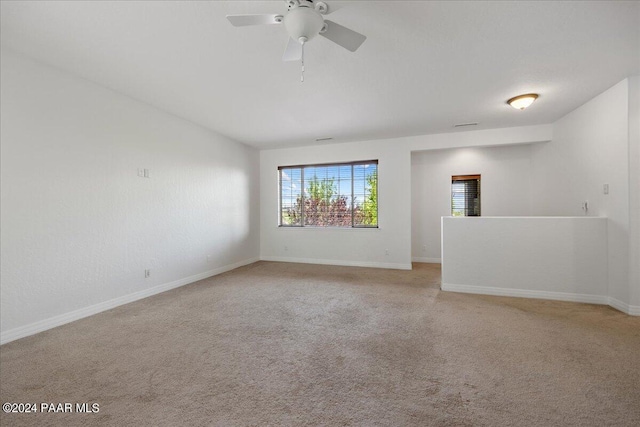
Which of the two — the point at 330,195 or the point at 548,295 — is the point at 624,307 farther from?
the point at 330,195

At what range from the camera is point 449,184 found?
6254 millimetres

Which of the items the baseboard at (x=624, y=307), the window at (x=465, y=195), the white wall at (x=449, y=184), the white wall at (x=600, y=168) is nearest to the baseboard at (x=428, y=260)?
the white wall at (x=449, y=184)

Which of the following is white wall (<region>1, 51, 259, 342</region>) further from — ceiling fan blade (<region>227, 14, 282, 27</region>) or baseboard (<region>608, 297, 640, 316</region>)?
baseboard (<region>608, 297, 640, 316</region>)

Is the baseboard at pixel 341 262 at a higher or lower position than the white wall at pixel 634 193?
lower

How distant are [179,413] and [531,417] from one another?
207 cm

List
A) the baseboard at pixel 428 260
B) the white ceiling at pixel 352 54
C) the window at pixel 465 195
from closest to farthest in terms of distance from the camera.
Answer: the white ceiling at pixel 352 54 < the window at pixel 465 195 < the baseboard at pixel 428 260

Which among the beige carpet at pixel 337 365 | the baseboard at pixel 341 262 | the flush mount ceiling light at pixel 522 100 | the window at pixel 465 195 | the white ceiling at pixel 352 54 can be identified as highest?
the white ceiling at pixel 352 54

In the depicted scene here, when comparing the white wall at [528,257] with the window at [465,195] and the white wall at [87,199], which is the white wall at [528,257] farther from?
the white wall at [87,199]

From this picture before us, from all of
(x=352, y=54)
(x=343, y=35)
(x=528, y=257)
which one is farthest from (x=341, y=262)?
(x=343, y=35)

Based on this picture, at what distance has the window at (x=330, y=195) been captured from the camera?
6242mm

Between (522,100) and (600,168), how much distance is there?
4.51 ft

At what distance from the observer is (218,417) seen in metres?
1.64

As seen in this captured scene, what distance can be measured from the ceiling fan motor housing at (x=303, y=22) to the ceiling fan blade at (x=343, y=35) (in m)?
0.08

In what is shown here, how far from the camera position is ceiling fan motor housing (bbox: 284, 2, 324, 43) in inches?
76.1
